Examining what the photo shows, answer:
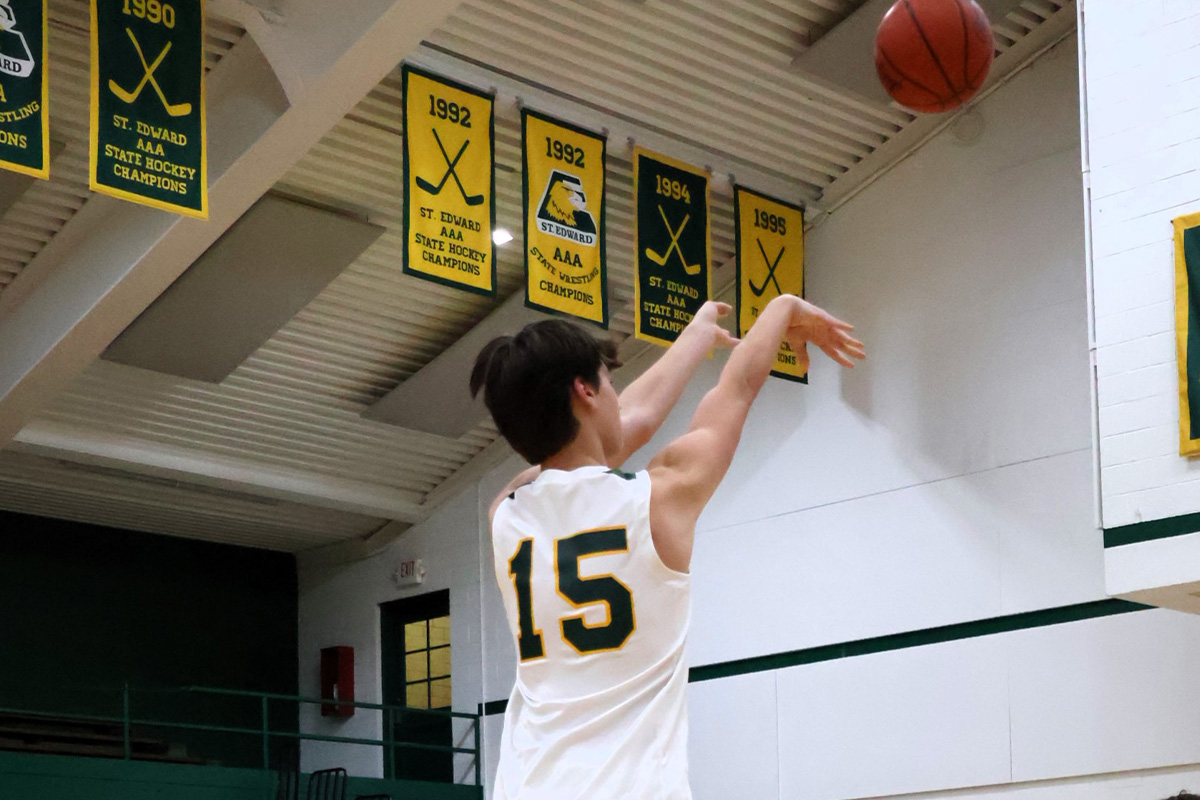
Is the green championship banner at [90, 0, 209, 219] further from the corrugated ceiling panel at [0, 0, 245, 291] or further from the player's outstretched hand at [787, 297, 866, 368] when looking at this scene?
the player's outstretched hand at [787, 297, 866, 368]

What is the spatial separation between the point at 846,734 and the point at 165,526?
23.0 feet

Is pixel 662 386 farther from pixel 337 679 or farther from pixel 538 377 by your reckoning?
pixel 337 679

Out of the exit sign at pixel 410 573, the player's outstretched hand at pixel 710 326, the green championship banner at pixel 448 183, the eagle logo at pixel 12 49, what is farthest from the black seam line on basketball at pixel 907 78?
the exit sign at pixel 410 573

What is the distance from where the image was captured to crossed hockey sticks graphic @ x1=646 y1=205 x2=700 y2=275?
10950mm

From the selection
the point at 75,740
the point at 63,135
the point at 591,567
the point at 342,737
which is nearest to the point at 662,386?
the point at 591,567

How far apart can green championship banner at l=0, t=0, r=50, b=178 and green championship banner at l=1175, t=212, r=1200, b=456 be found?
5466 millimetres

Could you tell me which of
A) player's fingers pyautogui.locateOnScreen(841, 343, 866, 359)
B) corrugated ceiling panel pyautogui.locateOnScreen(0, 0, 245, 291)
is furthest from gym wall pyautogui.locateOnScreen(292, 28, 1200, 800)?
player's fingers pyautogui.locateOnScreen(841, 343, 866, 359)

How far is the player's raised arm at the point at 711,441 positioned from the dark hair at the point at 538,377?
18 cm

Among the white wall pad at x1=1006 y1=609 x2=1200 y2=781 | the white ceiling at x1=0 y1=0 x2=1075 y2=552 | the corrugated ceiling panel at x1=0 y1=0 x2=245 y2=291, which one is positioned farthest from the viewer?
the white ceiling at x1=0 y1=0 x2=1075 y2=552

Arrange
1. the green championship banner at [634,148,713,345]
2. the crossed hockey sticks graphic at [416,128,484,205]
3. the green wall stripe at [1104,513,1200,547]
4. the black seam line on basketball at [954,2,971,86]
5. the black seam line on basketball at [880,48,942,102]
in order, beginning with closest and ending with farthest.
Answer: the green wall stripe at [1104,513,1200,547]
the black seam line on basketball at [954,2,971,86]
the black seam line on basketball at [880,48,942,102]
the crossed hockey sticks graphic at [416,128,484,205]
the green championship banner at [634,148,713,345]

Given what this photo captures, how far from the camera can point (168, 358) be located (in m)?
11.7

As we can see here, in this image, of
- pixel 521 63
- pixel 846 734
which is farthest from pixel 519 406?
pixel 846 734

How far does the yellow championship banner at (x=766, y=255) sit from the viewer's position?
11664 mm

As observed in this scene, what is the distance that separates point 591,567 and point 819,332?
76 centimetres
